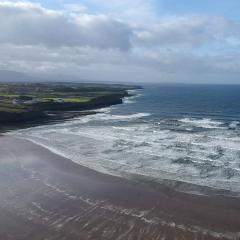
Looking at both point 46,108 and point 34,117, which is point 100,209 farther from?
point 46,108

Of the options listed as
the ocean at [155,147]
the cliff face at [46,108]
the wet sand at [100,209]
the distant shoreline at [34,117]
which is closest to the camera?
the wet sand at [100,209]

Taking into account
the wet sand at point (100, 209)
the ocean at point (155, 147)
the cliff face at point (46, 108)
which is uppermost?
the cliff face at point (46, 108)

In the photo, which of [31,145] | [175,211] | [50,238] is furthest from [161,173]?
[31,145]

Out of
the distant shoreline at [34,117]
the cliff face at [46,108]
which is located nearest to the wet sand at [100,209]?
the distant shoreline at [34,117]

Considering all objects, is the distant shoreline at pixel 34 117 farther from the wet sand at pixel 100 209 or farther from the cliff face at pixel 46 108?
the wet sand at pixel 100 209

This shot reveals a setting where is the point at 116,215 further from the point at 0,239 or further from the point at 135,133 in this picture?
the point at 135,133

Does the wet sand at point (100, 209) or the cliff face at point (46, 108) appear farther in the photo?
the cliff face at point (46, 108)

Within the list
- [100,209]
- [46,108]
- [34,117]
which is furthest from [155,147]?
[46,108]

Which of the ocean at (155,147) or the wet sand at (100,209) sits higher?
the ocean at (155,147)
